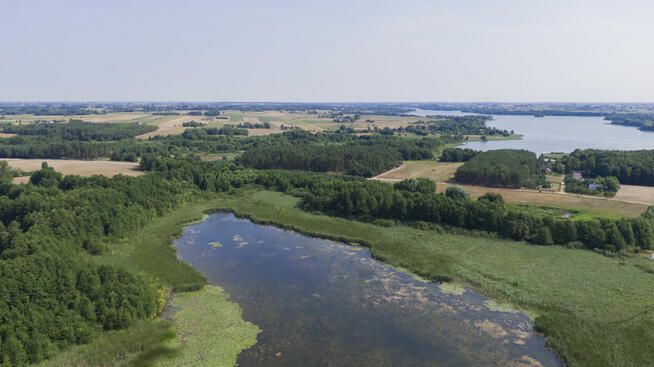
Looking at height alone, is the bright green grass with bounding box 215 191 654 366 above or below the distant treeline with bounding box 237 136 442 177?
below

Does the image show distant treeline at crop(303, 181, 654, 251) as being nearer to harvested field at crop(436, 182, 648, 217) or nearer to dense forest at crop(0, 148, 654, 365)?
dense forest at crop(0, 148, 654, 365)

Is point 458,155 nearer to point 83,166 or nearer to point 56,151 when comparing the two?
point 83,166

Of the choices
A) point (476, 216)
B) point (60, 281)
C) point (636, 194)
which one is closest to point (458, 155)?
point (636, 194)

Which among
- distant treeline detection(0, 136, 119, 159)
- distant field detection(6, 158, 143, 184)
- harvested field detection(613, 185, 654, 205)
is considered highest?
distant treeline detection(0, 136, 119, 159)

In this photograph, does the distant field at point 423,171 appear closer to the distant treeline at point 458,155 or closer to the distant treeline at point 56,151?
the distant treeline at point 458,155

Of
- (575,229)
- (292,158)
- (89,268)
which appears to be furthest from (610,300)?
(292,158)

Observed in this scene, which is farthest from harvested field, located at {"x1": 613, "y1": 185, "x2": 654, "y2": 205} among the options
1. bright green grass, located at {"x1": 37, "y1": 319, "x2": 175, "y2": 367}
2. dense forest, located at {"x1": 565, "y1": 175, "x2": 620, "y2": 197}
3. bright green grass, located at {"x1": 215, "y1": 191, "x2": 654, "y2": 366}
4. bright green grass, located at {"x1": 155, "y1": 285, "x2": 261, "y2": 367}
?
bright green grass, located at {"x1": 37, "y1": 319, "x2": 175, "y2": 367}

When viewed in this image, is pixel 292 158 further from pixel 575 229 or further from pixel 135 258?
pixel 575 229
